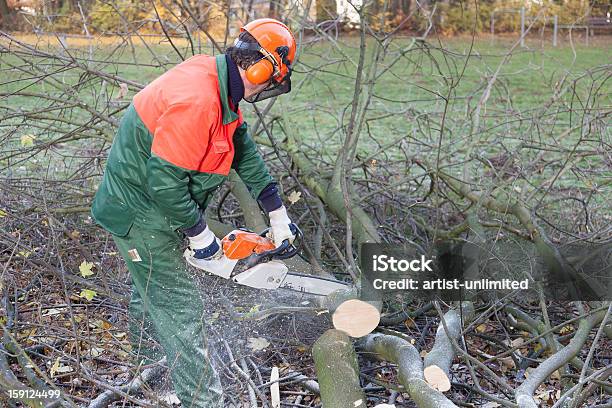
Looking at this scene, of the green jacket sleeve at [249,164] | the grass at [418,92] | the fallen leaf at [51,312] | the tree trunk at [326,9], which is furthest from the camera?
the grass at [418,92]

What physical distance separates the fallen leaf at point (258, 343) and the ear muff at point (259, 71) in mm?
1228

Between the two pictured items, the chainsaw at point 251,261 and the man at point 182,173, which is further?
the chainsaw at point 251,261

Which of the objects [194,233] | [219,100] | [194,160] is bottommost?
[194,233]

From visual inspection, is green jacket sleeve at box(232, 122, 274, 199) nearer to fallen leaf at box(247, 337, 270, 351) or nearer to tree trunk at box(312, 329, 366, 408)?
fallen leaf at box(247, 337, 270, 351)

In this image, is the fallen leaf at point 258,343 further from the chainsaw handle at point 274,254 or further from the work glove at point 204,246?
the work glove at point 204,246

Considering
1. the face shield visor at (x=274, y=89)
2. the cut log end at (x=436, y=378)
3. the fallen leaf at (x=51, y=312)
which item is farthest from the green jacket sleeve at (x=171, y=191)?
the fallen leaf at (x=51, y=312)

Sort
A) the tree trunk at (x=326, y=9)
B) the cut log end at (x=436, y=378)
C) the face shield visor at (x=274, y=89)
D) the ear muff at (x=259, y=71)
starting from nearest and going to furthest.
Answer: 1. the cut log end at (x=436, y=378)
2. the ear muff at (x=259, y=71)
3. the face shield visor at (x=274, y=89)
4. the tree trunk at (x=326, y=9)

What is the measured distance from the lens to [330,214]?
14.8 feet

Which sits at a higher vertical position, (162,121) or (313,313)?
(162,121)

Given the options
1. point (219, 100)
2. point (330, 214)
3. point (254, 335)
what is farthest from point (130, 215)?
point (330, 214)

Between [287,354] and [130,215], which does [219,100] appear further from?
[287,354]

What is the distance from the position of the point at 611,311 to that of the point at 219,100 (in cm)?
180

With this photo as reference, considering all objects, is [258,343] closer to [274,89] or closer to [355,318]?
[355,318]

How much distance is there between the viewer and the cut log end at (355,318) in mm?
3023
